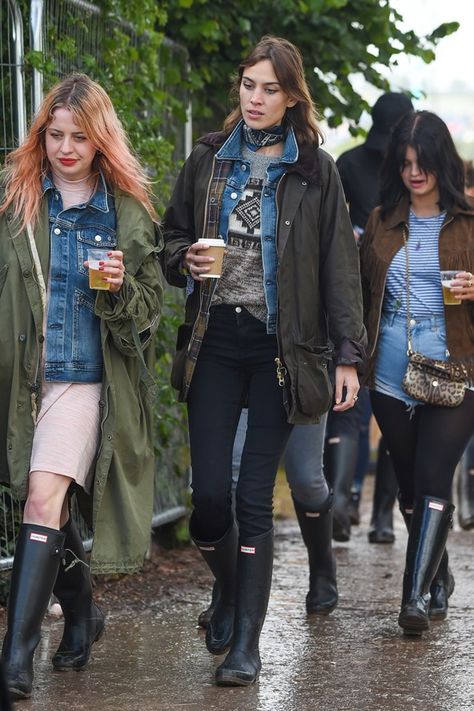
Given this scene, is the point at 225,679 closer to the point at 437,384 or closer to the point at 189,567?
the point at 437,384

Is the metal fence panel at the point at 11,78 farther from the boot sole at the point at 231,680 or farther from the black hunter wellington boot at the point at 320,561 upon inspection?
the boot sole at the point at 231,680

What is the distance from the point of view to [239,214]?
4.70m

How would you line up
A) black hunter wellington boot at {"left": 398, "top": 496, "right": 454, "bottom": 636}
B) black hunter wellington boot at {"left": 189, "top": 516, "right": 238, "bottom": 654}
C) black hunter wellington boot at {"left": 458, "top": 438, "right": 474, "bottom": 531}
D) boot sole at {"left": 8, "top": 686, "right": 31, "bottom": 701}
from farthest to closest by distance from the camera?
black hunter wellington boot at {"left": 458, "top": 438, "right": 474, "bottom": 531}, black hunter wellington boot at {"left": 398, "top": 496, "right": 454, "bottom": 636}, black hunter wellington boot at {"left": 189, "top": 516, "right": 238, "bottom": 654}, boot sole at {"left": 8, "top": 686, "right": 31, "bottom": 701}

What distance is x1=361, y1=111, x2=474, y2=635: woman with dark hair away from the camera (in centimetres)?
538

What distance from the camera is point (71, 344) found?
453 cm

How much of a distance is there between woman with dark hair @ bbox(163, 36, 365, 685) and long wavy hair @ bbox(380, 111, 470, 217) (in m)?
0.81

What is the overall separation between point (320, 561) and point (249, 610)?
126 centimetres

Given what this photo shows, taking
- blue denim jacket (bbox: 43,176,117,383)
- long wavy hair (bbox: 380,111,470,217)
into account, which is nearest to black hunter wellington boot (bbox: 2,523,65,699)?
blue denim jacket (bbox: 43,176,117,383)

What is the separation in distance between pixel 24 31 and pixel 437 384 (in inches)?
83.5

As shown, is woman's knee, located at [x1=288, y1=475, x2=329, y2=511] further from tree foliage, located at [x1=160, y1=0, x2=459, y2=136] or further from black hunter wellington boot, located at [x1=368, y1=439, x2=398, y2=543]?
tree foliage, located at [x1=160, y1=0, x2=459, y2=136]


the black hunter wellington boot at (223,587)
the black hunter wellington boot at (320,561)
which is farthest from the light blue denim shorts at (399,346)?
the black hunter wellington boot at (223,587)

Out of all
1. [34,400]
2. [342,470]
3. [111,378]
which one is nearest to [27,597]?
[34,400]

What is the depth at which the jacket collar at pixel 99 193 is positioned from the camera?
15.1ft

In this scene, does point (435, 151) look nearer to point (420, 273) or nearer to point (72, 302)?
point (420, 273)
